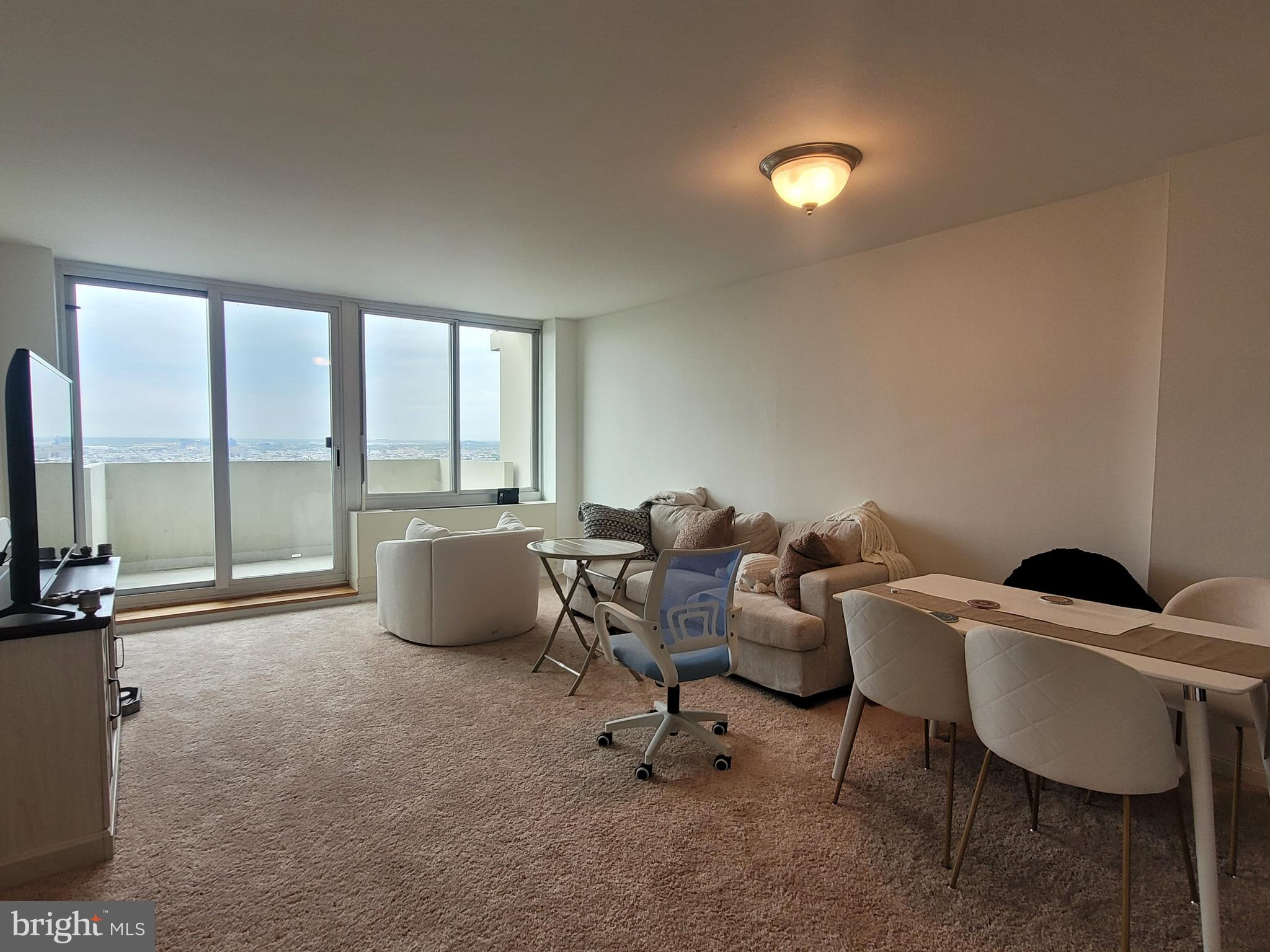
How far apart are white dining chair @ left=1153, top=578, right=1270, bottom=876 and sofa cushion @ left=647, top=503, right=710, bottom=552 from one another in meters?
2.96

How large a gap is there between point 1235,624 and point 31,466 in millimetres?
4230

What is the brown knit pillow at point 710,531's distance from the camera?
454cm

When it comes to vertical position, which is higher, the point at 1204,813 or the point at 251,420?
the point at 251,420

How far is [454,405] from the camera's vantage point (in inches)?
254

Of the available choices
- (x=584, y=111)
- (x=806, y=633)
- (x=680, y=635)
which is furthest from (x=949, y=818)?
(x=584, y=111)

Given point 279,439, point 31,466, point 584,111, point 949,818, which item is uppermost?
point 584,111

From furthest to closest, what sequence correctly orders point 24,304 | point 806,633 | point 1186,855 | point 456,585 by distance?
point 456,585, point 24,304, point 806,633, point 1186,855

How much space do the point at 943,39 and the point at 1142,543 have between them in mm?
2471

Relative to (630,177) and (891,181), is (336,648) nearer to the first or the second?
(630,177)

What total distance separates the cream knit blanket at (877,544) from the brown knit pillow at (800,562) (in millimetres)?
321

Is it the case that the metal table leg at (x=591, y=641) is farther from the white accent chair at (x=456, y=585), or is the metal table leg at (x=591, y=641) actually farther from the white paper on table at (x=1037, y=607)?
the white paper on table at (x=1037, y=607)

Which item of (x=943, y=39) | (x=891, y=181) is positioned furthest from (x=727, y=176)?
(x=943, y=39)

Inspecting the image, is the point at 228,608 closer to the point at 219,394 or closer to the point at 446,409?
the point at 219,394

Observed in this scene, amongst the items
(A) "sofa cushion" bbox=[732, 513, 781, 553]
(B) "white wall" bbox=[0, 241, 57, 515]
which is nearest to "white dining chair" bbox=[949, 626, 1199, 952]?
(A) "sofa cushion" bbox=[732, 513, 781, 553]
